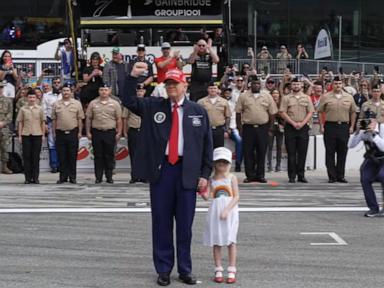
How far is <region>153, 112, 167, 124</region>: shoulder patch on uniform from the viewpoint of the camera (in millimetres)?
8039

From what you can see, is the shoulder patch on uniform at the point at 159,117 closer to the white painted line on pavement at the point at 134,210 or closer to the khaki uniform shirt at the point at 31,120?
the white painted line on pavement at the point at 134,210

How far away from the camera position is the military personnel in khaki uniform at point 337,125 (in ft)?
53.0

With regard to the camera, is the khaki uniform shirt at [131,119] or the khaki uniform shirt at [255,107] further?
the khaki uniform shirt at [131,119]

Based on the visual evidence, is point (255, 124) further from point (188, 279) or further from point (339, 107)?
point (188, 279)

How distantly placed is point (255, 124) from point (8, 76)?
18.9ft

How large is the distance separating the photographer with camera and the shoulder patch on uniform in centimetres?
451

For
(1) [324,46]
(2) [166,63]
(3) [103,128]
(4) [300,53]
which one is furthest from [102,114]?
(4) [300,53]

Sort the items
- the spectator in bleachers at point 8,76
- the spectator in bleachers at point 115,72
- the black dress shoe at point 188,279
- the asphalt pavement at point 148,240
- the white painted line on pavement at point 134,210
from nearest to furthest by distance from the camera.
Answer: the black dress shoe at point 188,279, the asphalt pavement at point 148,240, the white painted line on pavement at point 134,210, the spectator in bleachers at point 8,76, the spectator in bleachers at point 115,72

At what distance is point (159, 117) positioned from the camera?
8055mm

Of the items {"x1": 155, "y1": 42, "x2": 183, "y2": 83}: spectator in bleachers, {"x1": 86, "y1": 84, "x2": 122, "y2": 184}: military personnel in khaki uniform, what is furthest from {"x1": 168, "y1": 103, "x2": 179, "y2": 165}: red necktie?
{"x1": 155, "y1": 42, "x2": 183, "y2": 83}: spectator in bleachers

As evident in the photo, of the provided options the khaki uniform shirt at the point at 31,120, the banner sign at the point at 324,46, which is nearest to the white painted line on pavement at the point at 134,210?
the khaki uniform shirt at the point at 31,120

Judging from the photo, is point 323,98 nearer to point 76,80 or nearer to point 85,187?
point 85,187

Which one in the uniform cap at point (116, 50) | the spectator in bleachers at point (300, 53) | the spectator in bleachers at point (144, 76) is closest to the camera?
the spectator in bleachers at point (144, 76)

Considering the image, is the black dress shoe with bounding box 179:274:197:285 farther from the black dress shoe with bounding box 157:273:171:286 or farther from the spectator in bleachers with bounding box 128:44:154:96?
the spectator in bleachers with bounding box 128:44:154:96
